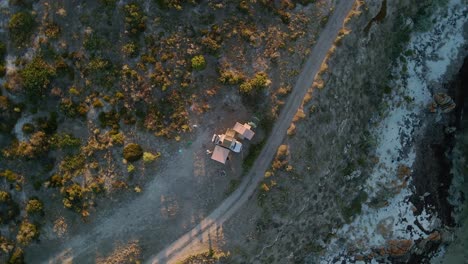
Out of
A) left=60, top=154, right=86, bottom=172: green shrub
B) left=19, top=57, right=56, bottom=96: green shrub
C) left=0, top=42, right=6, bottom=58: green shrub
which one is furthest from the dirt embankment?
left=0, top=42, right=6, bottom=58: green shrub

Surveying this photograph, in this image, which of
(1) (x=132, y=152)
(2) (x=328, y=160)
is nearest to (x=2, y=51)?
(1) (x=132, y=152)

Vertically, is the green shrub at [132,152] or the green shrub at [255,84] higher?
the green shrub at [255,84]

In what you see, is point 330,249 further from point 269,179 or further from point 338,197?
point 269,179

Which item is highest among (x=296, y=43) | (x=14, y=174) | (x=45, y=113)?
(x=296, y=43)

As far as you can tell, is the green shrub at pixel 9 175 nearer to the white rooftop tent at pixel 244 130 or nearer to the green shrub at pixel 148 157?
the green shrub at pixel 148 157

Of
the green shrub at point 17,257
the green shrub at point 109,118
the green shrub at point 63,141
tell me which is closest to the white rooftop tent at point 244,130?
the green shrub at point 109,118

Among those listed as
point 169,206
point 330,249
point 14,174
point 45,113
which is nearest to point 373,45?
point 330,249
